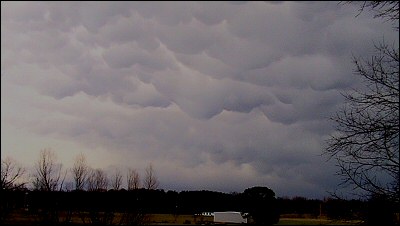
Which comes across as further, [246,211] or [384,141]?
[246,211]

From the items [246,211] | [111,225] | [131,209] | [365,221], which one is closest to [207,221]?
[246,211]

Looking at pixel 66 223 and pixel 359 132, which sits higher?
pixel 359 132

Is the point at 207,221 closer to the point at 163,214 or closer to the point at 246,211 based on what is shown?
the point at 163,214

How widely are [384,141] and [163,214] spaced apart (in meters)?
55.2

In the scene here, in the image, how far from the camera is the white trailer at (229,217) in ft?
168

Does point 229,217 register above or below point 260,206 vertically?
below

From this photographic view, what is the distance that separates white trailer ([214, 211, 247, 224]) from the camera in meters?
51.2

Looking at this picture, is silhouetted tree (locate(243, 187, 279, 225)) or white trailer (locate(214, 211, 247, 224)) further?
white trailer (locate(214, 211, 247, 224))

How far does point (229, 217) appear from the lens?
176 feet

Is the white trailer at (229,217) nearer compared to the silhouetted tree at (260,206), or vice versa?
the silhouetted tree at (260,206)

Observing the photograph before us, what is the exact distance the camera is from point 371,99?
787 cm

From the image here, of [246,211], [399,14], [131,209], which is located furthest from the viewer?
[246,211]

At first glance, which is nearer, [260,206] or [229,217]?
[260,206]

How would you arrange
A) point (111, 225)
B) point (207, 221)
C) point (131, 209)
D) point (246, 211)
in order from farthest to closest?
point (207, 221), point (246, 211), point (131, 209), point (111, 225)
